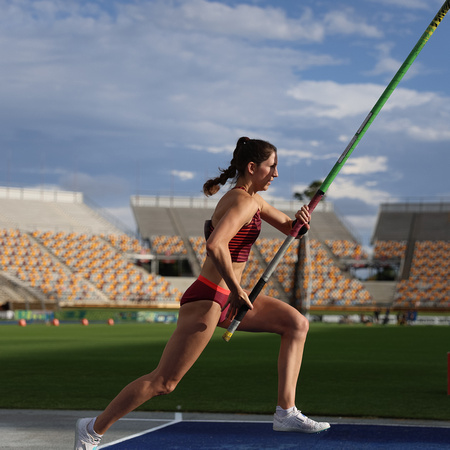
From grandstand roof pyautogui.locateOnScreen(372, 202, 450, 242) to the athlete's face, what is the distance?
7085 centimetres

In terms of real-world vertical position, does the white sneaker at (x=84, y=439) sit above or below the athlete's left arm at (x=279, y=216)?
below

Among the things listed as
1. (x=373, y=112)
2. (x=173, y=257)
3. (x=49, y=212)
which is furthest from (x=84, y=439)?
(x=49, y=212)

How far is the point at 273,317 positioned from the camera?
6.12 m

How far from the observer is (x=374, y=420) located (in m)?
9.09

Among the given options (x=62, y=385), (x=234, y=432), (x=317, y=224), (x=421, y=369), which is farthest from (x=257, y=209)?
(x=317, y=224)

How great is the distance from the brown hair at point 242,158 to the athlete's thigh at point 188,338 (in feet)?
2.93

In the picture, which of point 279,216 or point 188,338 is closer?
point 188,338

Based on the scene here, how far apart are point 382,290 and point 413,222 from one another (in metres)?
12.5

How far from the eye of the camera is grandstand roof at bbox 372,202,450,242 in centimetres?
7575

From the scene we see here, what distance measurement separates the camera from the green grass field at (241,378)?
1060 centimetres

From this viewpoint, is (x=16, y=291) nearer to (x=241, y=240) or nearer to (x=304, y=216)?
(x=304, y=216)

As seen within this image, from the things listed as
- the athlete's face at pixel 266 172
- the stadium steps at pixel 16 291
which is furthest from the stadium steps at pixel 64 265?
the athlete's face at pixel 266 172

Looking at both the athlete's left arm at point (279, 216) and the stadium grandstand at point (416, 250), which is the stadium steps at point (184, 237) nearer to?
the stadium grandstand at point (416, 250)

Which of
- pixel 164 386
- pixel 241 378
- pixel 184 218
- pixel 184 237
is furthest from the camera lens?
pixel 184 218
